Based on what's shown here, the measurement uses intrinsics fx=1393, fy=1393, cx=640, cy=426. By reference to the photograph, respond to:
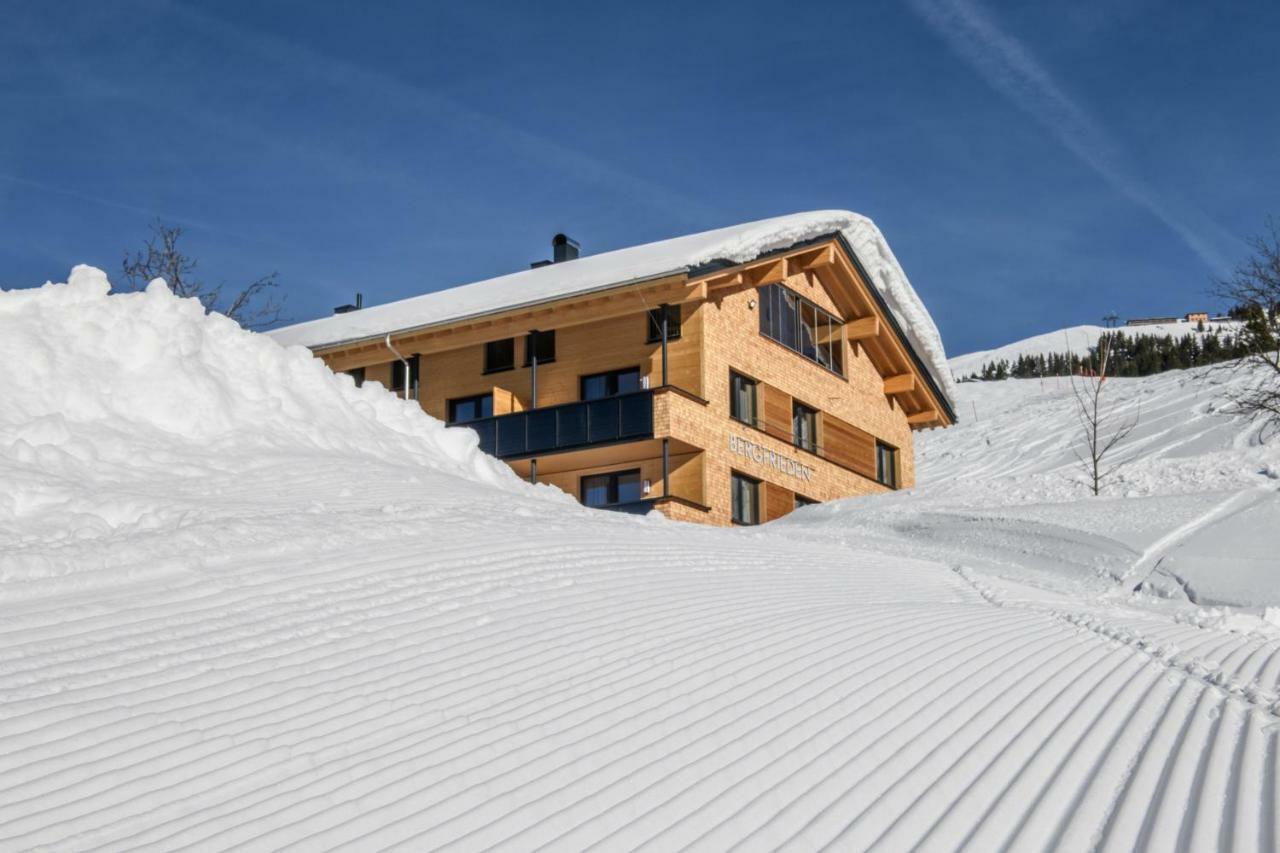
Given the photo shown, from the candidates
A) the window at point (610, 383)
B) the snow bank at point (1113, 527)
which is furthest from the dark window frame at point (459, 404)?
the snow bank at point (1113, 527)

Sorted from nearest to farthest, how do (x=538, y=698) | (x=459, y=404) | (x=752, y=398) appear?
(x=538, y=698) < (x=752, y=398) < (x=459, y=404)

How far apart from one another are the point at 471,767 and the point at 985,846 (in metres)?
2.16

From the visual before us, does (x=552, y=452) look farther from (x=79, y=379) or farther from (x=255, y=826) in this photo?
(x=255, y=826)

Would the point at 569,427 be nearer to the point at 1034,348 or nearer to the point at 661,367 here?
the point at 661,367

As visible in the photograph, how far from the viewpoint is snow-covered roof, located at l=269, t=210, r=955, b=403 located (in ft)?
88.9

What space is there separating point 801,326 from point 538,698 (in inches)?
1009

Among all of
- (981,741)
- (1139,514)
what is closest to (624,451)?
(1139,514)

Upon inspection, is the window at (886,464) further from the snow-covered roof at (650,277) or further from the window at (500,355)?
the window at (500,355)

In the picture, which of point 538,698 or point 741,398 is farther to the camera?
point 741,398

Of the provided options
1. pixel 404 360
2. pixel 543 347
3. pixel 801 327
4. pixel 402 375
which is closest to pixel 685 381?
pixel 543 347

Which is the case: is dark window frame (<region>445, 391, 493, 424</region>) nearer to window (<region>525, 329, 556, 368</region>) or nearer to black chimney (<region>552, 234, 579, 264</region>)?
window (<region>525, 329, 556, 368</region>)

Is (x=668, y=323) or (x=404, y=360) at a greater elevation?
(x=668, y=323)

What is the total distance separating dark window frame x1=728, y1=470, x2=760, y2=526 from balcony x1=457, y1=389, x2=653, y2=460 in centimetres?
256

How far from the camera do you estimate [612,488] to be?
92.6 feet
